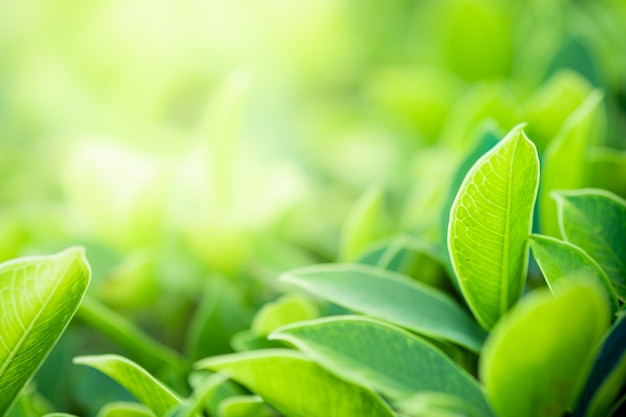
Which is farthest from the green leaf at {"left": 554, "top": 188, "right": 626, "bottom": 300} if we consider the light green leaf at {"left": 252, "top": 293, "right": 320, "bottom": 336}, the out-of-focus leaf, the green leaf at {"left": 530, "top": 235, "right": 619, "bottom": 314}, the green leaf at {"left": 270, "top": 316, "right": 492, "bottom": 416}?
the out-of-focus leaf

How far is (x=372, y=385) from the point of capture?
1.66 ft

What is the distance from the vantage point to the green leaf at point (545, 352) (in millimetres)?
413

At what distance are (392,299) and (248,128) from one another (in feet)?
3.15

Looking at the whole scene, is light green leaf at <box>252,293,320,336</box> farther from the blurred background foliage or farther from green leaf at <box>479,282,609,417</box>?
green leaf at <box>479,282,609,417</box>

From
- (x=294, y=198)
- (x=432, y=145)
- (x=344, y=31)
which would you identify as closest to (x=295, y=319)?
(x=294, y=198)

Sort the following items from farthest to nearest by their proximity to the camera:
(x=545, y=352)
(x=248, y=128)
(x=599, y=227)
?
(x=248, y=128) < (x=599, y=227) < (x=545, y=352)

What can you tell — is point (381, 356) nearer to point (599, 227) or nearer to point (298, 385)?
point (298, 385)

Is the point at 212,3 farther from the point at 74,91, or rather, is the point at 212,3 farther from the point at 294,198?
the point at 294,198

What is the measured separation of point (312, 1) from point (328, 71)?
196 mm

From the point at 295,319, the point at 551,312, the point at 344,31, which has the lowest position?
the point at 295,319

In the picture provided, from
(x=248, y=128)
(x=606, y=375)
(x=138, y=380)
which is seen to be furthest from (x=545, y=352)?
(x=248, y=128)

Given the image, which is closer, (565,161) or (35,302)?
(35,302)

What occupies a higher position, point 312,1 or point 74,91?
point 312,1

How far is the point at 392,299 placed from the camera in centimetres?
58
